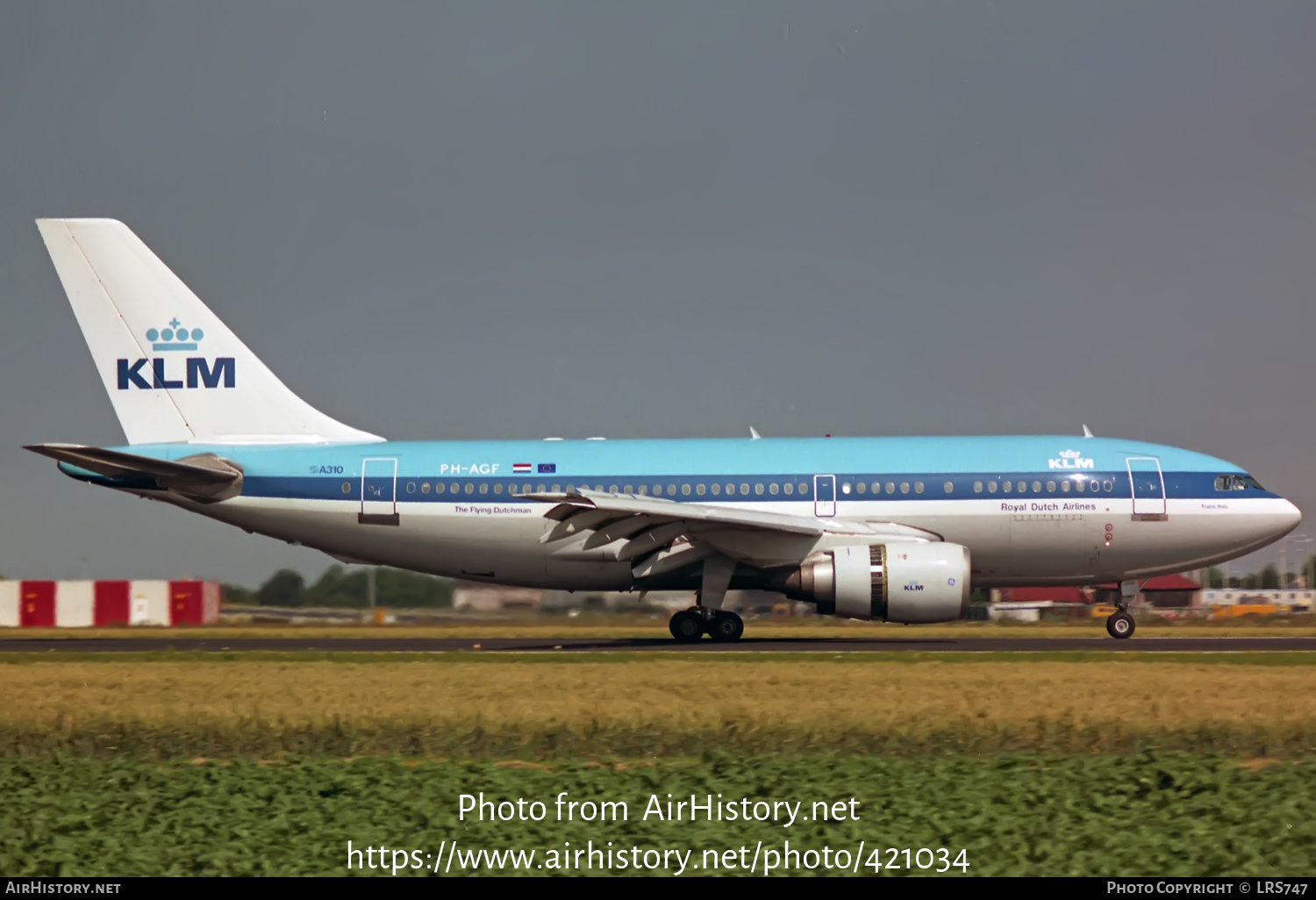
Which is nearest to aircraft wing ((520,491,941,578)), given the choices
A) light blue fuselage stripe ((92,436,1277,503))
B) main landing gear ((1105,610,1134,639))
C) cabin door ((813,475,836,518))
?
cabin door ((813,475,836,518))

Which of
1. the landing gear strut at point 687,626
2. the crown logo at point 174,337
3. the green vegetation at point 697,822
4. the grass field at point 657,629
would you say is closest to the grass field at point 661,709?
the green vegetation at point 697,822

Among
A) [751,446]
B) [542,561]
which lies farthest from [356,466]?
[751,446]

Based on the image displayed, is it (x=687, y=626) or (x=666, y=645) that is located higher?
(x=687, y=626)

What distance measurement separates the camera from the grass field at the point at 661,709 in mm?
12086

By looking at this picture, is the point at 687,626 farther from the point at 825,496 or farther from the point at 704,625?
the point at 825,496

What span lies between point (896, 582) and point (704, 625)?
4.20 meters

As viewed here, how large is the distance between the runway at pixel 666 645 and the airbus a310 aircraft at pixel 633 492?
1.11 metres

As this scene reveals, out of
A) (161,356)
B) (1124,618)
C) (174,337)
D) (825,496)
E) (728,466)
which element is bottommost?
(1124,618)

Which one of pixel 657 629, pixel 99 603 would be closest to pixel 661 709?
pixel 657 629

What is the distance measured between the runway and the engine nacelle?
611mm

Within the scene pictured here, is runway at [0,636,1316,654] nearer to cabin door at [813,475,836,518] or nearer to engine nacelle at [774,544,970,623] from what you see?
A: engine nacelle at [774,544,970,623]

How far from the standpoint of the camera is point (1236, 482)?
1079 inches

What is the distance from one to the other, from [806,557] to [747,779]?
644 inches
